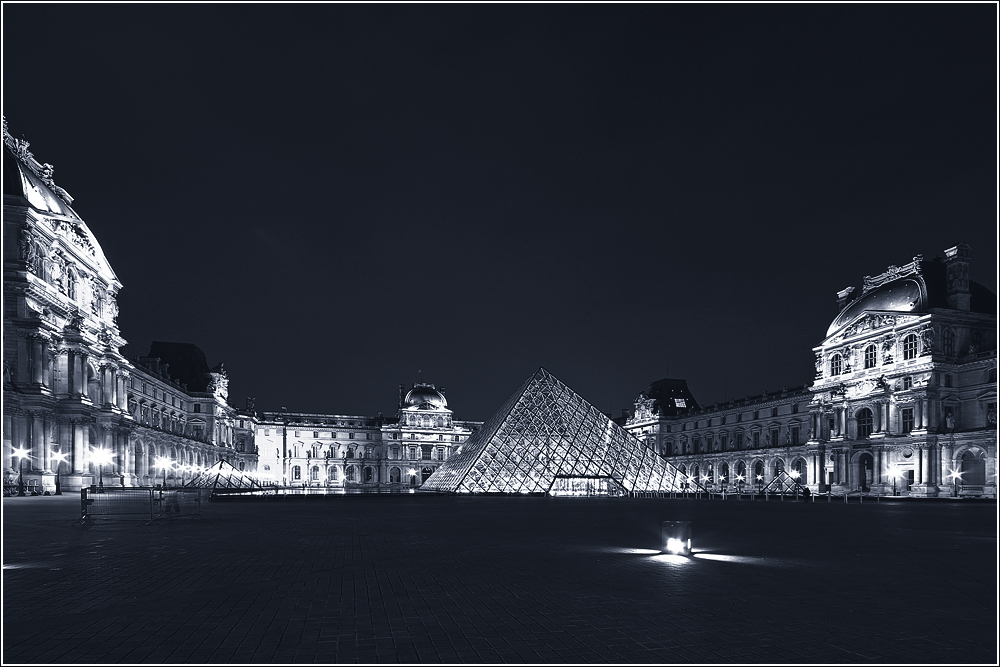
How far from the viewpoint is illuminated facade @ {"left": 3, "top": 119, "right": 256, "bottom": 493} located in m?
37.0

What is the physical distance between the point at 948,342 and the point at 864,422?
28.2 feet

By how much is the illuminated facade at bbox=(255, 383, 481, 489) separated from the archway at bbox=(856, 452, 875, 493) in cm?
5235

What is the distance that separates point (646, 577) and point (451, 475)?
41539 mm

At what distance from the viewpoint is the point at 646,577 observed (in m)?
9.15

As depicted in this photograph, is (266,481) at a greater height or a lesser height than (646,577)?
lesser

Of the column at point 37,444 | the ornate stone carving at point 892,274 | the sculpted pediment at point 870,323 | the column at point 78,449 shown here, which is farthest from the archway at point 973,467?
the column at point 37,444

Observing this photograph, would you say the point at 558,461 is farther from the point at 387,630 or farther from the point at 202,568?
the point at 387,630

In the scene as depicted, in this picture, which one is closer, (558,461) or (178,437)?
(558,461)

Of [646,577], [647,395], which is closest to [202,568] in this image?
[646,577]

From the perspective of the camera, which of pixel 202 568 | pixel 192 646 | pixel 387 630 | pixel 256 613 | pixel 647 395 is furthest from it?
pixel 647 395

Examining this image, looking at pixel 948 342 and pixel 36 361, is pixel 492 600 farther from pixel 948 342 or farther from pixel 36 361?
pixel 948 342

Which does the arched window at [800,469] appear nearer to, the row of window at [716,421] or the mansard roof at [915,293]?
the row of window at [716,421]

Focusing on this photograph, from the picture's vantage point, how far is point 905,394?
2058 inches

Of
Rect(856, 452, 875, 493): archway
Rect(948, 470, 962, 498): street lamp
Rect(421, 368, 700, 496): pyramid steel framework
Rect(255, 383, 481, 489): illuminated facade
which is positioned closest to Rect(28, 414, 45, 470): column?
Rect(421, 368, 700, 496): pyramid steel framework
